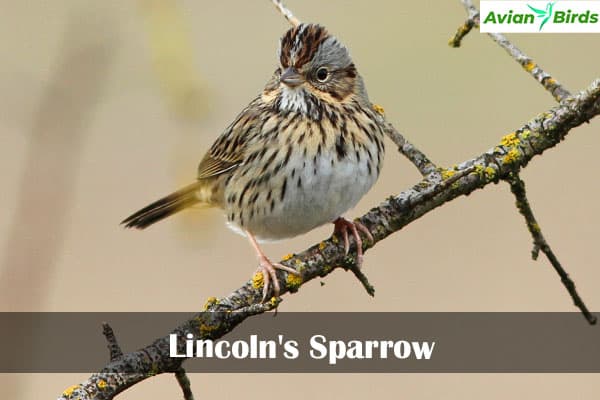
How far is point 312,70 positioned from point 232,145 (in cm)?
44

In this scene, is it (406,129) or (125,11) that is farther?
(406,129)

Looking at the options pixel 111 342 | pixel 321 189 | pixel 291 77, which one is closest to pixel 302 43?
pixel 291 77


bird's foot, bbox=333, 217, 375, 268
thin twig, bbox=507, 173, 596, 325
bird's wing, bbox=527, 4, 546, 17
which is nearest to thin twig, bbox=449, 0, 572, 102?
thin twig, bbox=507, 173, 596, 325

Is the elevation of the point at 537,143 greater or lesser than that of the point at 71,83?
greater

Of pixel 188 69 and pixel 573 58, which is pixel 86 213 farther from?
pixel 188 69

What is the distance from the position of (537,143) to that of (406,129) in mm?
3375

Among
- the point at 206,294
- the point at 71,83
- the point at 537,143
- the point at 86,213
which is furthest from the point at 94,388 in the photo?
the point at 86,213

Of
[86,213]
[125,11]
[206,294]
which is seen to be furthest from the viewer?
[86,213]

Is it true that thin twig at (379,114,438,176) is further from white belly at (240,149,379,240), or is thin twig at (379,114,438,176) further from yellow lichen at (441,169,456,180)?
white belly at (240,149,379,240)

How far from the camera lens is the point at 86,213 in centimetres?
575

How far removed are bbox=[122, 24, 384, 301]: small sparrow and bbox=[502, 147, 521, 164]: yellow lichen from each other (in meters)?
0.52

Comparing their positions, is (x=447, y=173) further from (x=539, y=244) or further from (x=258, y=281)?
(x=258, y=281)

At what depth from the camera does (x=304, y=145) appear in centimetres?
311

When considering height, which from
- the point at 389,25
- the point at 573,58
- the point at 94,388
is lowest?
the point at 94,388
